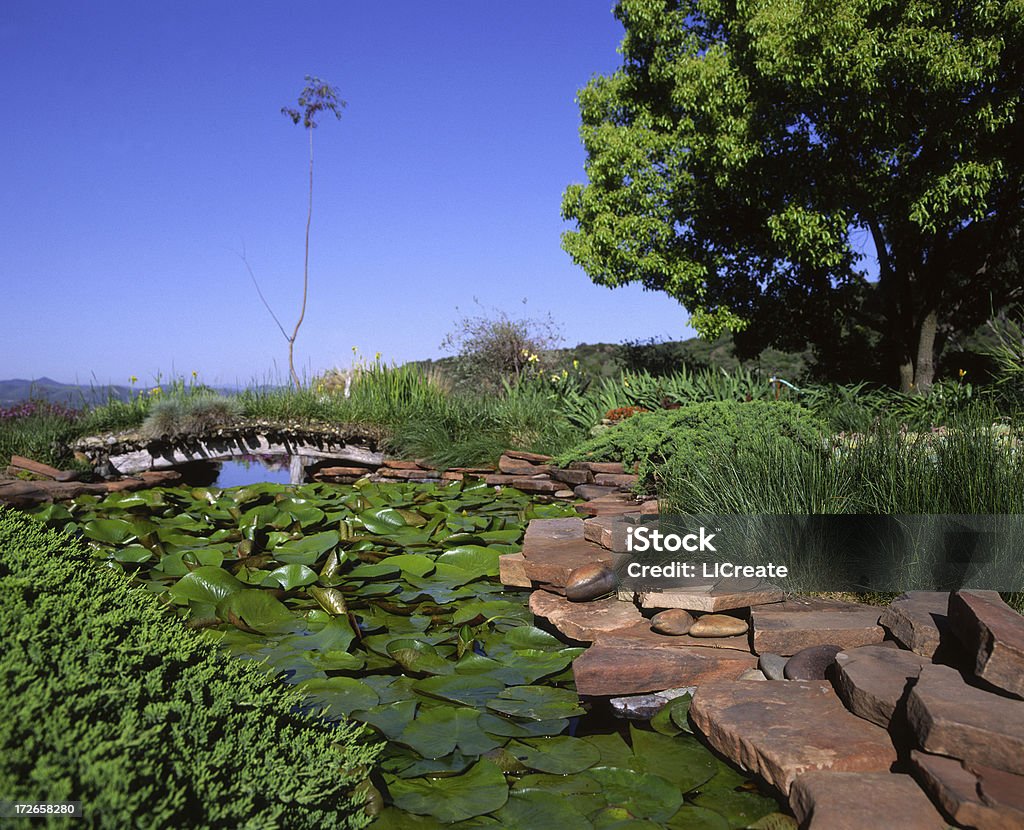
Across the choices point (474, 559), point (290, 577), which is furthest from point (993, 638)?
point (290, 577)

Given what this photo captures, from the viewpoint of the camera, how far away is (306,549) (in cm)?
390

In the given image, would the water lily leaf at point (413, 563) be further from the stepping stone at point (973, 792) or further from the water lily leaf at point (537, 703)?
the stepping stone at point (973, 792)

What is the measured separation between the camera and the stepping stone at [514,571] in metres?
3.69

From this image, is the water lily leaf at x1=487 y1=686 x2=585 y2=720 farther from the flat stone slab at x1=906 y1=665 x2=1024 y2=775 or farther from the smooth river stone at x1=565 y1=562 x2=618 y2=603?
the flat stone slab at x1=906 y1=665 x2=1024 y2=775

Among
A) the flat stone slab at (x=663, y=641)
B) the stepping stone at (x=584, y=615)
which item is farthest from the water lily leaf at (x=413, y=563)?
the flat stone slab at (x=663, y=641)

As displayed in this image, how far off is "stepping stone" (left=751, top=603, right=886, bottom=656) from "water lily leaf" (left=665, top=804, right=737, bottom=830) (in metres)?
0.92

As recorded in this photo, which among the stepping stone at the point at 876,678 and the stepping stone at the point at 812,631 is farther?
the stepping stone at the point at 812,631

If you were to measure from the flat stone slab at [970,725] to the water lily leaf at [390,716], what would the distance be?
1.42 meters

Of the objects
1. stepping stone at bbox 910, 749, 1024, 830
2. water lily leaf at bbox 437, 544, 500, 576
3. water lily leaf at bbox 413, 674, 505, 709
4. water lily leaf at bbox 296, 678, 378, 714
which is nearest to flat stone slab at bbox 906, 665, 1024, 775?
stepping stone at bbox 910, 749, 1024, 830

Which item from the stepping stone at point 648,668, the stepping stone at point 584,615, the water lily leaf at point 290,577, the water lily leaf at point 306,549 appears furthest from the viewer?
the water lily leaf at point 306,549

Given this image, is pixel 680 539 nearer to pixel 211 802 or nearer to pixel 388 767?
pixel 388 767

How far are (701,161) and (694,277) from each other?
72.7 inches

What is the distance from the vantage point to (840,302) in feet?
41.7

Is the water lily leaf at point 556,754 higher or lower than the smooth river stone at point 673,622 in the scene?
lower
